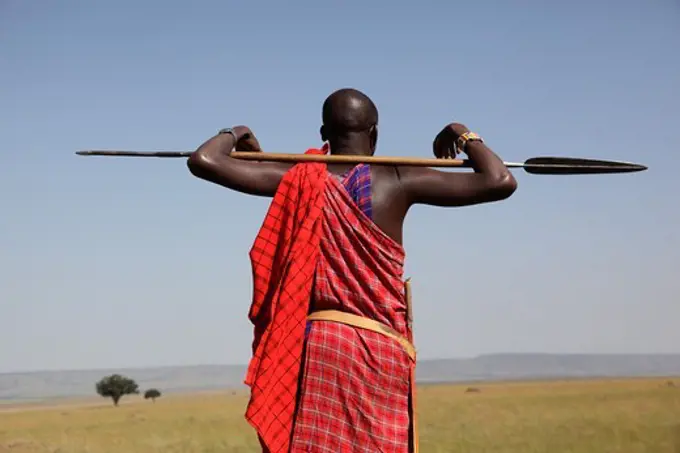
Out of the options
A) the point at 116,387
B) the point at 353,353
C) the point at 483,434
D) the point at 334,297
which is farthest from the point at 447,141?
the point at 116,387

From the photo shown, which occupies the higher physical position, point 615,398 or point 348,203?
point 348,203

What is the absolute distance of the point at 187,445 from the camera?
24.1 meters

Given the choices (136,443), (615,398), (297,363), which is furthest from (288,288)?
(615,398)

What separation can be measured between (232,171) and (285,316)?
84cm

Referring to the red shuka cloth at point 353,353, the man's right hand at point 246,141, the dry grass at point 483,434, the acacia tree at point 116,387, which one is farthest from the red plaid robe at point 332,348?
the acacia tree at point 116,387

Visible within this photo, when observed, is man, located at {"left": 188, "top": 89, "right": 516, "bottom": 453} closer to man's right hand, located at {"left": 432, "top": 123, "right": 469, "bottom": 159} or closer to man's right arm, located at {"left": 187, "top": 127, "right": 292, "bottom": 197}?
man's right arm, located at {"left": 187, "top": 127, "right": 292, "bottom": 197}

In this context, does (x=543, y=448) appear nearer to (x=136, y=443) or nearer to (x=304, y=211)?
(x=136, y=443)

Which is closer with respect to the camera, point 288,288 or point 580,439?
point 288,288

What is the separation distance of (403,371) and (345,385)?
1.10 feet

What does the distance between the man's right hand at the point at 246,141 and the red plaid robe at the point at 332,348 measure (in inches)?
25.3

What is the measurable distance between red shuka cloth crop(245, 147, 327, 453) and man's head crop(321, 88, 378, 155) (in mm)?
299

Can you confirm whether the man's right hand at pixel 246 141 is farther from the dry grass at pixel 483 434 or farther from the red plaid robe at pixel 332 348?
the dry grass at pixel 483 434

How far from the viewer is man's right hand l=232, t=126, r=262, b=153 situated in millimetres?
6241

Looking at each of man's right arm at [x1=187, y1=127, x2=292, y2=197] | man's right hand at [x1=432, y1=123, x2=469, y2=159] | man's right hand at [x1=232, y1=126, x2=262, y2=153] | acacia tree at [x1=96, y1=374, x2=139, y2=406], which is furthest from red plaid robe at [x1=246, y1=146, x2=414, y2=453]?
acacia tree at [x1=96, y1=374, x2=139, y2=406]
